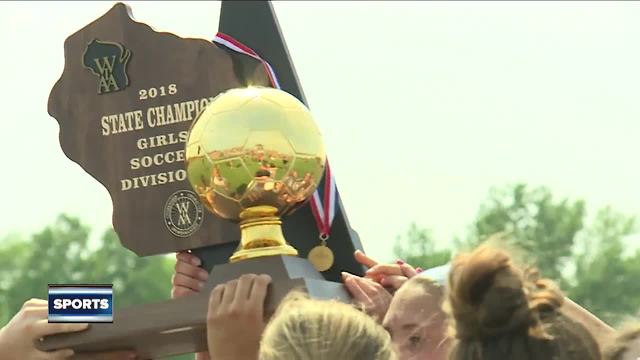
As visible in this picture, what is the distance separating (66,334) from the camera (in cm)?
355

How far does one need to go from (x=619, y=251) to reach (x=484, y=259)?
2784 cm

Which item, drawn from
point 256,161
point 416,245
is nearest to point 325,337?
point 256,161

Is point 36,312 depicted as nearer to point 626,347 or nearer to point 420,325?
point 420,325

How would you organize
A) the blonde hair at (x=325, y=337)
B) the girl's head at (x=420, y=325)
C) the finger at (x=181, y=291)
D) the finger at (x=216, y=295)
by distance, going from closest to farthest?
the blonde hair at (x=325, y=337), the girl's head at (x=420, y=325), the finger at (x=216, y=295), the finger at (x=181, y=291)

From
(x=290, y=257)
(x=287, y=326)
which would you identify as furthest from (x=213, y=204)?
(x=287, y=326)

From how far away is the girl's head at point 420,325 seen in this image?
10.6 ft

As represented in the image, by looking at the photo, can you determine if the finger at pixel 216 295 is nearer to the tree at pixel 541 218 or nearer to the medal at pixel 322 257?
the medal at pixel 322 257

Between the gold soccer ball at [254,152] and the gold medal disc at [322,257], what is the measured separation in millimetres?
291

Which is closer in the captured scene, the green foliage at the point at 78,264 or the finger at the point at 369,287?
the finger at the point at 369,287

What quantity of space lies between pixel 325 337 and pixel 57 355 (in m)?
1.19

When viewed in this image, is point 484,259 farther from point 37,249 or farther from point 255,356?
point 37,249

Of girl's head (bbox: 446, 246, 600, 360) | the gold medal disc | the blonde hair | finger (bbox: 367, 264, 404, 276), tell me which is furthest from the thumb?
girl's head (bbox: 446, 246, 600, 360)

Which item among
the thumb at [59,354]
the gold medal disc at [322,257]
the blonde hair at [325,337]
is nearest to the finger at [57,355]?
the thumb at [59,354]

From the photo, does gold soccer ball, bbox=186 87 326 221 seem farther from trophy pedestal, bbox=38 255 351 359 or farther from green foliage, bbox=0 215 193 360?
green foliage, bbox=0 215 193 360
